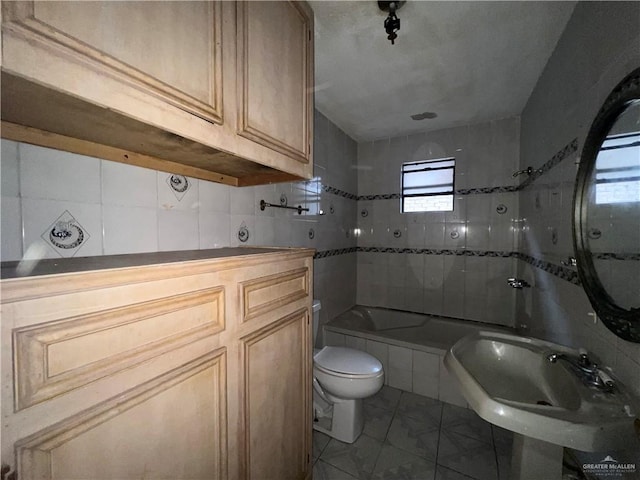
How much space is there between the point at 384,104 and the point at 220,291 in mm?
2027

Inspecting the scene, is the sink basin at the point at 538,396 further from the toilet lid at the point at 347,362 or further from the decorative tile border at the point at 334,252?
the decorative tile border at the point at 334,252

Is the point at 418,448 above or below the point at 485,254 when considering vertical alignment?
below

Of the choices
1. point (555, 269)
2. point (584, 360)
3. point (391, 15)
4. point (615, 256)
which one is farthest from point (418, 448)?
point (391, 15)

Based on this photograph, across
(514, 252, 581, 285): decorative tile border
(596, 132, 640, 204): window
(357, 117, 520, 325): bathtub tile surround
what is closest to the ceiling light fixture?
(596, 132, 640, 204): window

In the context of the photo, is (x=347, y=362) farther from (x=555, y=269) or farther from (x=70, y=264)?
(x=70, y=264)

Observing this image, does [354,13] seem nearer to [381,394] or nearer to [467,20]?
[467,20]

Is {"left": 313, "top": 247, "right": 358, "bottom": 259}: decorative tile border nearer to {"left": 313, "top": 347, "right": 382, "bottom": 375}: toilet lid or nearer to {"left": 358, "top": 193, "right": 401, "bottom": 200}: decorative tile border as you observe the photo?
{"left": 358, "top": 193, "right": 401, "bottom": 200}: decorative tile border

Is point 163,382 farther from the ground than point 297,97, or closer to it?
closer to it

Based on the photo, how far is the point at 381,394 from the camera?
2.05m

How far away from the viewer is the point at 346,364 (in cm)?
163

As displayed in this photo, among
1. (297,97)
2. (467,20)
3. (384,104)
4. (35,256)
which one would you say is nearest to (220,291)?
(35,256)

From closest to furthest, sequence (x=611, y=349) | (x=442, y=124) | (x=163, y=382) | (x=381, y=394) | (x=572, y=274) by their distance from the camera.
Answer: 1. (x=163, y=382)
2. (x=611, y=349)
3. (x=572, y=274)
4. (x=381, y=394)
5. (x=442, y=124)

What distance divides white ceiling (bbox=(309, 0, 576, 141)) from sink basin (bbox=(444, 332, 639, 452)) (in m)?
1.57

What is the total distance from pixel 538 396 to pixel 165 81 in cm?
180
